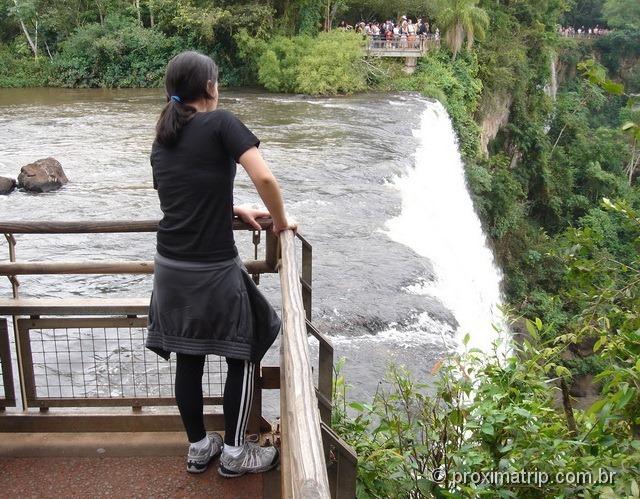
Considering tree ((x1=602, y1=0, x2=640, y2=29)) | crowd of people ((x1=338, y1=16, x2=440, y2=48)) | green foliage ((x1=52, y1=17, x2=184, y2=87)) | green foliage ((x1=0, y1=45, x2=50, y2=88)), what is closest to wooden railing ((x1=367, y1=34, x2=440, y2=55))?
crowd of people ((x1=338, y1=16, x2=440, y2=48))

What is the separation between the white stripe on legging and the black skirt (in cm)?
5

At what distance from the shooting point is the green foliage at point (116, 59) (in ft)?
95.0

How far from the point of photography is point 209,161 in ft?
8.58

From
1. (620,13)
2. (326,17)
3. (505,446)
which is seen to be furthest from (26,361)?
(620,13)

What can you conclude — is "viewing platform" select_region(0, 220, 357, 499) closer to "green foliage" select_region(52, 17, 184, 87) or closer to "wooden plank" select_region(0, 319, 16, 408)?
"wooden plank" select_region(0, 319, 16, 408)

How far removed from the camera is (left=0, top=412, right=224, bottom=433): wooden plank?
3.40 m

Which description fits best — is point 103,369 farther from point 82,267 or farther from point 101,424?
point 82,267

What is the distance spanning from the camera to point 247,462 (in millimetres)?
3068

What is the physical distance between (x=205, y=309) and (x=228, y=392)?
403 mm

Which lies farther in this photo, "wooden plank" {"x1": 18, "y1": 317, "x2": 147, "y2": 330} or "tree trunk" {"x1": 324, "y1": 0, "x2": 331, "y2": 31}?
"tree trunk" {"x1": 324, "y1": 0, "x2": 331, "y2": 31}

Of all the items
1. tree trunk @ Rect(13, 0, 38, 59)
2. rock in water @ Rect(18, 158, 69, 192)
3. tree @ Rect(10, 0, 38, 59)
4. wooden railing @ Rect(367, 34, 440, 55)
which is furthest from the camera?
tree trunk @ Rect(13, 0, 38, 59)

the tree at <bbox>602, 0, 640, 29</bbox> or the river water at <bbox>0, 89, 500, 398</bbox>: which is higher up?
the tree at <bbox>602, 0, 640, 29</bbox>

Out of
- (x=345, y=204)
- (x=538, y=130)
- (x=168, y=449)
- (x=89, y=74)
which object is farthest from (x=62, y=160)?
(x=538, y=130)

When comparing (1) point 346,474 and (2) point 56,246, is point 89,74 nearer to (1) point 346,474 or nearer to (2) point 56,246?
(2) point 56,246
